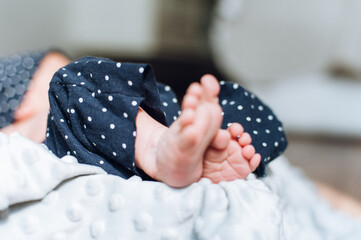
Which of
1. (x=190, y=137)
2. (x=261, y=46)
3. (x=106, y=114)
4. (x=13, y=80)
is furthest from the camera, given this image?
(x=261, y=46)

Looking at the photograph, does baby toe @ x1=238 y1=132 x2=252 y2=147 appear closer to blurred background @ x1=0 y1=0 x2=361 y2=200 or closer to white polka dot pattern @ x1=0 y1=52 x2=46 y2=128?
white polka dot pattern @ x1=0 y1=52 x2=46 y2=128

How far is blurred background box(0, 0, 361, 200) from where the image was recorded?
1705 millimetres

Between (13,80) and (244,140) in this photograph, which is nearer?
(244,140)

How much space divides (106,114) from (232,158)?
160 mm

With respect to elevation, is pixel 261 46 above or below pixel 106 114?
below

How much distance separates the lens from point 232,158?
494 millimetres

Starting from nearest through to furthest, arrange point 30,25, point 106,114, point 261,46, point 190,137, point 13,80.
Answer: point 190,137 < point 106,114 < point 13,80 < point 30,25 < point 261,46

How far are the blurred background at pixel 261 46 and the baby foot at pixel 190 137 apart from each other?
3.13 ft

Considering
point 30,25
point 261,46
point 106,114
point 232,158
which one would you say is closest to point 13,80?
point 106,114

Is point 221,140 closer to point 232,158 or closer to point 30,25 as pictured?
point 232,158

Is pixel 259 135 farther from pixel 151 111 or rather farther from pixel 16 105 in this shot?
pixel 16 105

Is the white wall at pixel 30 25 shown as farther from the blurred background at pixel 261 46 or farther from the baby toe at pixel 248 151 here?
the baby toe at pixel 248 151

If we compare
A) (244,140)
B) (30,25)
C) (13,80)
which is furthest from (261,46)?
(244,140)

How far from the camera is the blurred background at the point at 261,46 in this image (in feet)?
5.59
